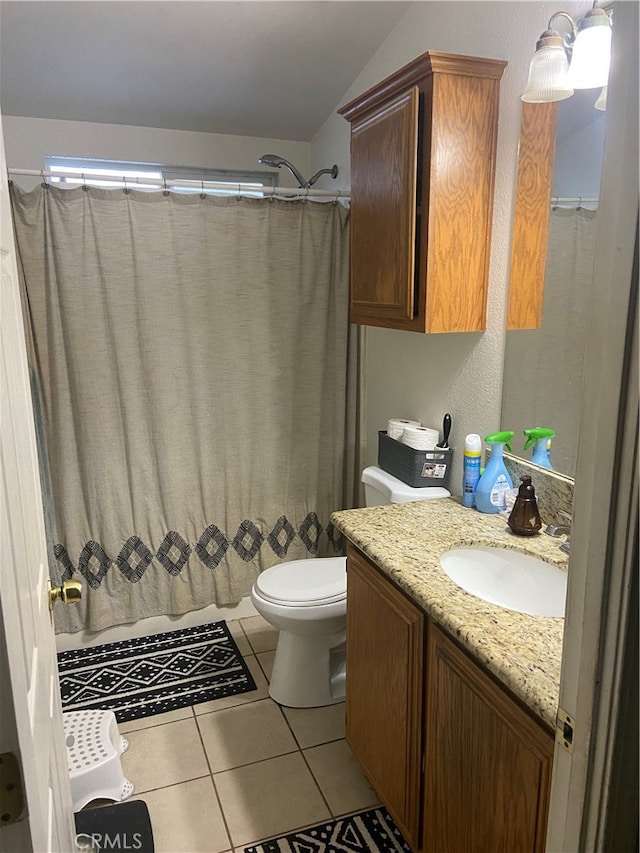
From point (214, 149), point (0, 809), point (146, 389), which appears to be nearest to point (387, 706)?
point (0, 809)

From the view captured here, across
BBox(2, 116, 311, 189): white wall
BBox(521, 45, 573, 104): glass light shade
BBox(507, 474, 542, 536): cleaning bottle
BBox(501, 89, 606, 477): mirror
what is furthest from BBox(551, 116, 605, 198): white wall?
BBox(2, 116, 311, 189): white wall

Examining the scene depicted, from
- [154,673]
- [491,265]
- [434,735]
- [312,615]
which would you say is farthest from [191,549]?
[491,265]

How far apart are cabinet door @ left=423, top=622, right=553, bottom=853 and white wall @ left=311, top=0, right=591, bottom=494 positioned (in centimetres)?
91

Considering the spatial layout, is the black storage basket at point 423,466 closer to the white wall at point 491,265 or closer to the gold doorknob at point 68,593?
the white wall at point 491,265

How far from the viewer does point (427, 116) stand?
173cm

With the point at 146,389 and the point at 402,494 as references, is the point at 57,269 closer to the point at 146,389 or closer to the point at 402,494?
the point at 146,389

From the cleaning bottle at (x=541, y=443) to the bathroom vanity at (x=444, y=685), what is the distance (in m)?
0.22

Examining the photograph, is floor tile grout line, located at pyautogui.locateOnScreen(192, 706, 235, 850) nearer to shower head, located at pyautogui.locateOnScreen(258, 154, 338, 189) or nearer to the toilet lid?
the toilet lid

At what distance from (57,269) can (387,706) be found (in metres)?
1.94

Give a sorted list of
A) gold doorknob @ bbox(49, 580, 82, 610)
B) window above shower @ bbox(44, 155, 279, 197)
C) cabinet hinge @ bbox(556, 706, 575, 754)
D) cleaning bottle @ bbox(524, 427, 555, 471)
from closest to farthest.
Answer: cabinet hinge @ bbox(556, 706, 575, 754) < gold doorknob @ bbox(49, 580, 82, 610) < cleaning bottle @ bbox(524, 427, 555, 471) < window above shower @ bbox(44, 155, 279, 197)

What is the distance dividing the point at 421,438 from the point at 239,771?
1250mm

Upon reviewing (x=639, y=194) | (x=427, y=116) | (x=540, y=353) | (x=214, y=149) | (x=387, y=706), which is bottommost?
(x=387, y=706)

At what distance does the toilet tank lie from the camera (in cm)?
212

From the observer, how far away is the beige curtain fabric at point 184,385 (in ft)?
7.91
